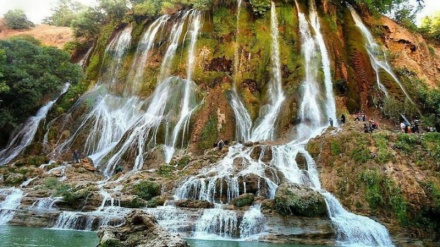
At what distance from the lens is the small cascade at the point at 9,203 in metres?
16.8

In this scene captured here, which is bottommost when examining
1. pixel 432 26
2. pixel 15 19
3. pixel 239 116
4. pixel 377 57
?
pixel 239 116

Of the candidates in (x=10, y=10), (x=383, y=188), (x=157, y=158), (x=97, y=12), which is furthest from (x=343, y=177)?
(x=10, y=10)

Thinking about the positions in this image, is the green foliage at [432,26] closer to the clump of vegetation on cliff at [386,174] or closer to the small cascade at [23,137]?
the clump of vegetation on cliff at [386,174]

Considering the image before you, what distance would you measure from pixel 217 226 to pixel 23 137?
22.8 m

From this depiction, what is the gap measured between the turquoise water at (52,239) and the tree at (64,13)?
153ft

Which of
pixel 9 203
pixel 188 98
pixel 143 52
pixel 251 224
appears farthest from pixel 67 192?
pixel 143 52

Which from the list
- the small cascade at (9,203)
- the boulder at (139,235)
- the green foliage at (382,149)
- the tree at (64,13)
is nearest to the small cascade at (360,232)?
the green foliage at (382,149)

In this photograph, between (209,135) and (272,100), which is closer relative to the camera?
(209,135)

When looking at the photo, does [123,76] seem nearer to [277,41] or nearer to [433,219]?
[277,41]

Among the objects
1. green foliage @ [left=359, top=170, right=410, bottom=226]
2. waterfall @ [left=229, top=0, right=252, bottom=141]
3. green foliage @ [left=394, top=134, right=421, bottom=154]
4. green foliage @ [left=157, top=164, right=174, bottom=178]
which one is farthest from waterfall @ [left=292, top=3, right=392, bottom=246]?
green foliage @ [left=157, top=164, right=174, bottom=178]

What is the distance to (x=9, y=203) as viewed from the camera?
18266 millimetres

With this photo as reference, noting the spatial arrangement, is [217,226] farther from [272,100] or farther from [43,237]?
[272,100]

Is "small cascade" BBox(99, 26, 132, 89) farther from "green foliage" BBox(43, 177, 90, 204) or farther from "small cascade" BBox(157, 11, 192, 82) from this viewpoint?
"green foliage" BBox(43, 177, 90, 204)

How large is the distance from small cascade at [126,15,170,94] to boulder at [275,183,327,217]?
22.1 meters
